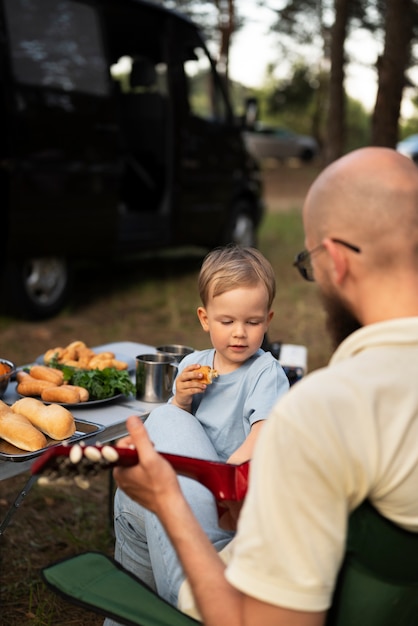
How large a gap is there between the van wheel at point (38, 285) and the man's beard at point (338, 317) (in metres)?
4.80

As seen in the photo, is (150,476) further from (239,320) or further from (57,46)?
(57,46)

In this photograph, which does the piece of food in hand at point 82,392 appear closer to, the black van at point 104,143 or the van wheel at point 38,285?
the black van at point 104,143

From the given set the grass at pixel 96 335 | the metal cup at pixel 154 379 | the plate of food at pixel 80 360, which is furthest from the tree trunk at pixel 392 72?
the metal cup at pixel 154 379

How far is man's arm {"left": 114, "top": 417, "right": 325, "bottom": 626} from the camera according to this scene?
4.09 ft

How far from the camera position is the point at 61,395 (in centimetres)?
244

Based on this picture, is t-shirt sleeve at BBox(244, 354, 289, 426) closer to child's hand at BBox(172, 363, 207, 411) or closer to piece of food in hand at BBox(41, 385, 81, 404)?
child's hand at BBox(172, 363, 207, 411)

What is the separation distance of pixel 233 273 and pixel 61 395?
68 cm

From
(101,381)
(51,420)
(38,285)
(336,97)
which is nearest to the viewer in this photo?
(51,420)

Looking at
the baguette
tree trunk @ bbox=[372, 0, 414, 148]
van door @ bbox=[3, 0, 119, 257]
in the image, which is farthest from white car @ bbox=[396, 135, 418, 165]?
the baguette

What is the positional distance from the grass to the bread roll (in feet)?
2.79

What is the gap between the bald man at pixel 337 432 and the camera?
1.14m

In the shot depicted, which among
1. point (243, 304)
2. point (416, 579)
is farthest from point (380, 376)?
point (243, 304)

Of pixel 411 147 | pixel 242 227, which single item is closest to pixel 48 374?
pixel 242 227

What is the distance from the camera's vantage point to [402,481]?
3.91ft
